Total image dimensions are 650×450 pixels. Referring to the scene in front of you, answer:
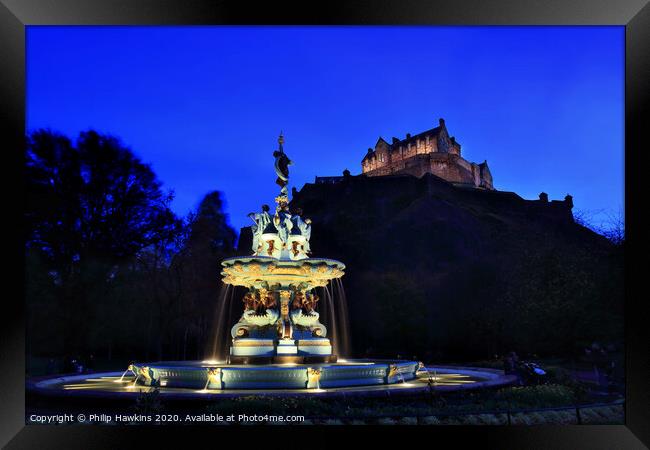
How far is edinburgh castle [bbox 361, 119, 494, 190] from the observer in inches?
2411

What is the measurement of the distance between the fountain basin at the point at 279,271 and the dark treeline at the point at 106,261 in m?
13.9

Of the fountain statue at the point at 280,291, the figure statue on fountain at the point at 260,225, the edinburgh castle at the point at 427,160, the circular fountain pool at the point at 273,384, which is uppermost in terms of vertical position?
the edinburgh castle at the point at 427,160

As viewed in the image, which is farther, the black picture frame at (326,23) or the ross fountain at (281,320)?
the ross fountain at (281,320)

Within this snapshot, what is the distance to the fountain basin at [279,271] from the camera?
43.2 feet

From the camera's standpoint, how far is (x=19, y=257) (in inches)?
394

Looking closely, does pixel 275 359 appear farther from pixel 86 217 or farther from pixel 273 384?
pixel 86 217

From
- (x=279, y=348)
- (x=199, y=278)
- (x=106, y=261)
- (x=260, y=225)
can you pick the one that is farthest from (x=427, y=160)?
(x=279, y=348)

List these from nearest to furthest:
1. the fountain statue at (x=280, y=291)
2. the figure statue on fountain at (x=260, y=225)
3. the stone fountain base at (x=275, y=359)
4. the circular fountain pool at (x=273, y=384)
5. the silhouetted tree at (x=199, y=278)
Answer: the circular fountain pool at (x=273, y=384) < the stone fountain base at (x=275, y=359) < the fountain statue at (x=280, y=291) < the figure statue on fountain at (x=260, y=225) < the silhouetted tree at (x=199, y=278)

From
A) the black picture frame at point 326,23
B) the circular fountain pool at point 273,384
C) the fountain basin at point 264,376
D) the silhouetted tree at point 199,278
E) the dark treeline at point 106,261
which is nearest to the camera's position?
the black picture frame at point 326,23

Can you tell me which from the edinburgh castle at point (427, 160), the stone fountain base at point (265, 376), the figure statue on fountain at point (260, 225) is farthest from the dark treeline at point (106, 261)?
the edinburgh castle at point (427, 160)

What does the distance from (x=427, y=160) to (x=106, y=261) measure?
4054cm

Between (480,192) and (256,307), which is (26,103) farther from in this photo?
(480,192)

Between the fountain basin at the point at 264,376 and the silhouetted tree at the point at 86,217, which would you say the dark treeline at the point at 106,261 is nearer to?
the silhouetted tree at the point at 86,217

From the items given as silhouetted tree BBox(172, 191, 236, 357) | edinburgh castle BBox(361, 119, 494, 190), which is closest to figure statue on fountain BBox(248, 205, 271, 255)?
silhouetted tree BBox(172, 191, 236, 357)
